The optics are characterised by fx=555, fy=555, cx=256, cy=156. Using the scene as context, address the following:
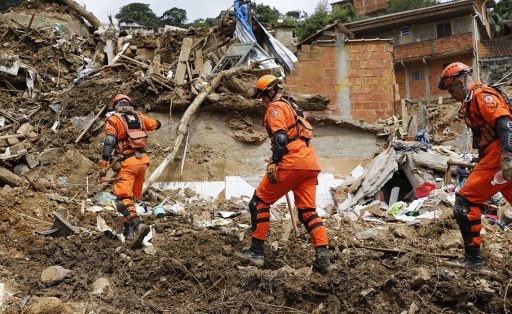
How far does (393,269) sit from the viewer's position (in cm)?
495

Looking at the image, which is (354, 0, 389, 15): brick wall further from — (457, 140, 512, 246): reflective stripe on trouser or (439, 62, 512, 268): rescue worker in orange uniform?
(457, 140, 512, 246): reflective stripe on trouser

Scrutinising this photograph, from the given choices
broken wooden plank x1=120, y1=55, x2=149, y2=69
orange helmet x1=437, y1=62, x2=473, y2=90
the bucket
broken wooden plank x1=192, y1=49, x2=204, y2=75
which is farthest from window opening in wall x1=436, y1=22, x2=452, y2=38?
orange helmet x1=437, y1=62, x2=473, y2=90

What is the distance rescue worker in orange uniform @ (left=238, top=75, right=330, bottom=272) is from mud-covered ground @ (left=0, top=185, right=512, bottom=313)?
23 centimetres

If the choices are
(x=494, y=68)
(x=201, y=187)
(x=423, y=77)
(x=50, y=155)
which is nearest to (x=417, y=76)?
(x=423, y=77)

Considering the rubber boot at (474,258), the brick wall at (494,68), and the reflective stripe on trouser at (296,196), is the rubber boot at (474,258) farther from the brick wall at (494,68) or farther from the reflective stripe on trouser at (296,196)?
the brick wall at (494,68)

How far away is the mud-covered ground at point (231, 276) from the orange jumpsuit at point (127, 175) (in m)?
0.43

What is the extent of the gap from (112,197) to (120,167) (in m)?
2.03

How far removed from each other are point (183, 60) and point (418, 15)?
779 inches

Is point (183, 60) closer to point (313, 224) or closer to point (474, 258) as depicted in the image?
point (313, 224)

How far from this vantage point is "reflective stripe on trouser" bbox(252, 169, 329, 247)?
5.07m

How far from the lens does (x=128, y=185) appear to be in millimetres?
6137

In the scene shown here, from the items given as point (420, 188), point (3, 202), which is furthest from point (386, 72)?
point (3, 202)

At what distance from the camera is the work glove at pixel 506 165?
427 centimetres

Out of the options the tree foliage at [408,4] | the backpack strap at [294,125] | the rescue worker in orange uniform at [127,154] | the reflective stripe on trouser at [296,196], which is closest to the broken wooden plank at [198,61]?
the rescue worker in orange uniform at [127,154]
